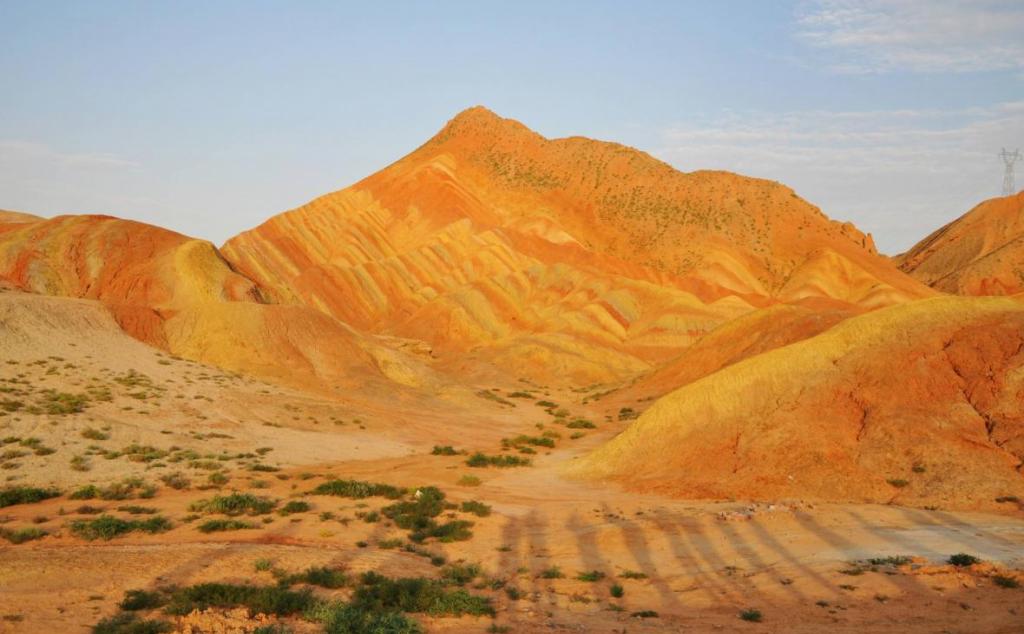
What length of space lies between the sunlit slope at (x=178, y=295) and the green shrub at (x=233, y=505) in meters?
24.4

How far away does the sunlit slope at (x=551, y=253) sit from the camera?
72.6m

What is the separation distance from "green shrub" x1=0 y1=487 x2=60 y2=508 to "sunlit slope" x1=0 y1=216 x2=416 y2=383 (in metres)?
23.5

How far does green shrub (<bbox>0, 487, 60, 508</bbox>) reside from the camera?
1711cm

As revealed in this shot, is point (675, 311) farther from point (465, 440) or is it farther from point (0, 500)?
point (0, 500)

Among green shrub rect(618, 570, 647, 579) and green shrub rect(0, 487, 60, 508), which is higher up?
green shrub rect(0, 487, 60, 508)

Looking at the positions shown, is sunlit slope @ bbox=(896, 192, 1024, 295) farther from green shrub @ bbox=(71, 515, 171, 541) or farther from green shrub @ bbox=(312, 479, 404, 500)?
green shrub @ bbox=(71, 515, 171, 541)

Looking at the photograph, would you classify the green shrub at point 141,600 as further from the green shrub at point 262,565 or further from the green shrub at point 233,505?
the green shrub at point 233,505

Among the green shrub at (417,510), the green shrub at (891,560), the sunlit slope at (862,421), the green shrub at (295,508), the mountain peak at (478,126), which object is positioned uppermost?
the mountain peak at (478,126)

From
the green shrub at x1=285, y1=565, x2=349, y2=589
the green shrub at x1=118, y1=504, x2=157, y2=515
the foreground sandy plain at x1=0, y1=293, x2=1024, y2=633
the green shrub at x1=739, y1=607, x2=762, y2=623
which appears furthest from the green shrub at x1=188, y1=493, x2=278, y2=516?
the green shrub at x1=739, y1=607, x2=762, y2=623

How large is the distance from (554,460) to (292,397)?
15142 millimetres

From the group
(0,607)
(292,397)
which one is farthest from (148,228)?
(0,607)

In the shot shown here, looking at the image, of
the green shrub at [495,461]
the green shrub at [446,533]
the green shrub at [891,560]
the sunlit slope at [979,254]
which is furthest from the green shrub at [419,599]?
the sunlit slope at [979,254]

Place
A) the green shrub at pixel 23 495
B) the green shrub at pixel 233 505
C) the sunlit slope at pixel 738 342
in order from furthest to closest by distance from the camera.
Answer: the sunlit slope at pixel 738 342 → the green shrub at pixel 23 495 → the green shrub at pixel 233 505

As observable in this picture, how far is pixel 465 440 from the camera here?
3416 centimetres
